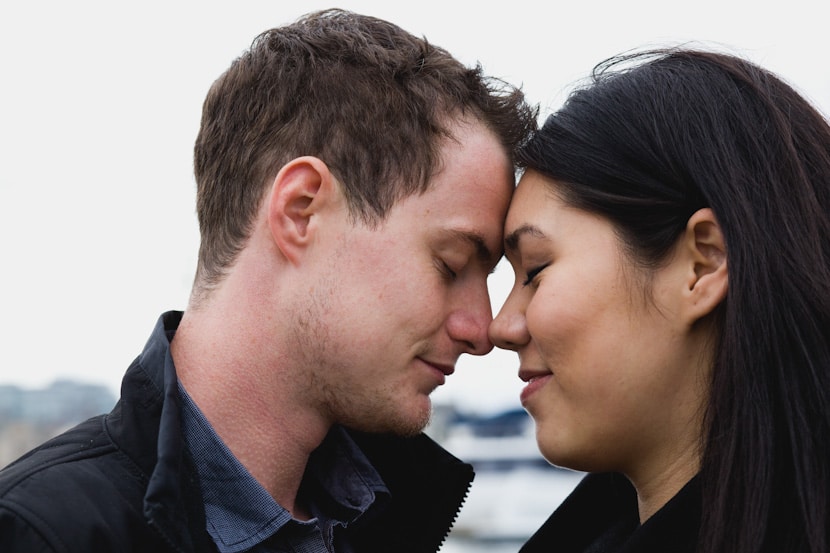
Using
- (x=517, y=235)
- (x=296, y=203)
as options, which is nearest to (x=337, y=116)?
(x=296, y=203)

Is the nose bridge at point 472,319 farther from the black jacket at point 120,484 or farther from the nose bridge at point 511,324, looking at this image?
the black jacket at point 120,484

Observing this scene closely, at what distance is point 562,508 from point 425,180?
0.94 metres

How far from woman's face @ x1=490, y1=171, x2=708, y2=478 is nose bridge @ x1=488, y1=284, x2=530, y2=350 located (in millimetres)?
39

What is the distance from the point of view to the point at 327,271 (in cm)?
260

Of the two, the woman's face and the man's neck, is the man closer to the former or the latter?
the man's neck

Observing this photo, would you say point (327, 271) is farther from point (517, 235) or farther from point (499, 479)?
point (499, 479)

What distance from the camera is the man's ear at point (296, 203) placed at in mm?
2588

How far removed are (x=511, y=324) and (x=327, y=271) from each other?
0.47 metres

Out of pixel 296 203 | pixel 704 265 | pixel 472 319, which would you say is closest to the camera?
pixel 704 265

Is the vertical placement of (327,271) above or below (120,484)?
above

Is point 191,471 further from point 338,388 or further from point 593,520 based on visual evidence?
point 593,520

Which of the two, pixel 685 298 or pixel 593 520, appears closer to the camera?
pixel 685 298

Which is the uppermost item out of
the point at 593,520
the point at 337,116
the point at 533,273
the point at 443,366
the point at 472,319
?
the point at 337,116

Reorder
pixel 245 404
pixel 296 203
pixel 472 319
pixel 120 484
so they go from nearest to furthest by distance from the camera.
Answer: pixel 120 484 → pixel 245 404 → pixel 296 203 → pixel 472 319
